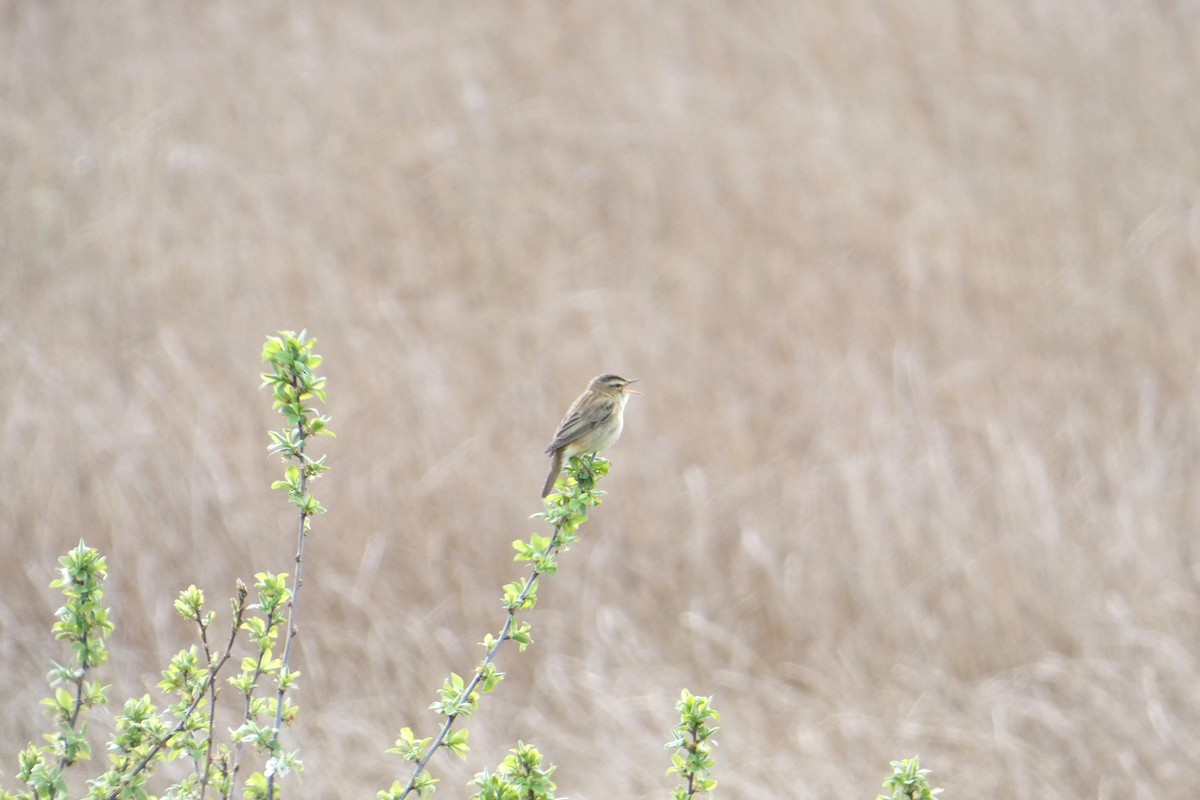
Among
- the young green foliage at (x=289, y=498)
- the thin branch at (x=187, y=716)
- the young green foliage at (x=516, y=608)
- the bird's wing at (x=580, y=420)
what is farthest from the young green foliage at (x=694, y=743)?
the bird's wing at (x=580, y=420)

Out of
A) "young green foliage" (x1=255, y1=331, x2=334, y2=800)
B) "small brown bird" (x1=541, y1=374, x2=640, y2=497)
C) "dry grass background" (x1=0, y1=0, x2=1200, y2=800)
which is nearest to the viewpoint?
"young green foliage" (x1=255, y1=331, x2=334, y2=800)

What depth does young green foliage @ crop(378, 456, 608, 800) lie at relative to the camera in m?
2.59

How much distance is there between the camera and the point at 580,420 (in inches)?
164

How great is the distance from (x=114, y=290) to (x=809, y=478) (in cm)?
490

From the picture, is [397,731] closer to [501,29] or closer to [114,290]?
[114,290]

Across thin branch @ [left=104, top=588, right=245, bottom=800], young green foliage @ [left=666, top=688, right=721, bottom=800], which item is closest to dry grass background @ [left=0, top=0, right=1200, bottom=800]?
young green foliage @ [left=666, top=688, right=721, bottom=800]

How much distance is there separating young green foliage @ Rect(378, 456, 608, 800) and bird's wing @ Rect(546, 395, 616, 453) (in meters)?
1.13

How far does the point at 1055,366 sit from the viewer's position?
763 cm

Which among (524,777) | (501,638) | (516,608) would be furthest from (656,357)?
(524,777)

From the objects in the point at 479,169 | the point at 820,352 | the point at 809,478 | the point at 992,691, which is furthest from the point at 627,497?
the point at 479,169

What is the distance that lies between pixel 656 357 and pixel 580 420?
3.78m

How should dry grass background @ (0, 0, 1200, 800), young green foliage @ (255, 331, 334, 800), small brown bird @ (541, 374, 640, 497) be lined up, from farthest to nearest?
dry grass background @ (0, 0, 1200, 800) < small brown bird @ (541, 374, 640, 497) < young green foliage @ (255, 331, 334, 800)

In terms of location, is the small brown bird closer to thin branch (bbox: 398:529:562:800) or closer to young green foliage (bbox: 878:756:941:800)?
thin branch (bbox: 398:529:562:800)

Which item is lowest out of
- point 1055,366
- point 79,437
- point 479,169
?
point 79,437
